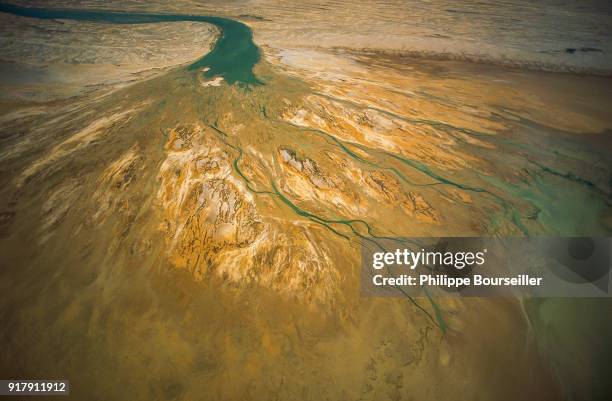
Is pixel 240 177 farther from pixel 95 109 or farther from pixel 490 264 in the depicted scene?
pixel 95 109

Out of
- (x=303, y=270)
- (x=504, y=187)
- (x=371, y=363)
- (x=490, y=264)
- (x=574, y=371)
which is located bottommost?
(x=371, y=363)

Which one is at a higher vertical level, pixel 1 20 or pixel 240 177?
pixel 1 20

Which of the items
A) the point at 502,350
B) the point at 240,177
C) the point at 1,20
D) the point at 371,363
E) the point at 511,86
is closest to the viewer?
the point at 371,363

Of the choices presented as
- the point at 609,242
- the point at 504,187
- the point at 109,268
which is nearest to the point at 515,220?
the point at 504,187

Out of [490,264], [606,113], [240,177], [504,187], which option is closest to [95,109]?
[240,177]

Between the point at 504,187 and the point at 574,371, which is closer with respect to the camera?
the point at 574,371

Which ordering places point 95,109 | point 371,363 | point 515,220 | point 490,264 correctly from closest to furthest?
point 371,363
point 490,264
point 515,220
point 95,109

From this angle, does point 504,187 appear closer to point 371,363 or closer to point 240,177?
point 371,363

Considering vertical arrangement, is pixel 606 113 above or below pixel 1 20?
below

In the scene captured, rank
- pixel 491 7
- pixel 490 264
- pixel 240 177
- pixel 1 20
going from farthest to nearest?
pixel 491 7 < pixel 1 20 < pixel 240 177 < pixel 490 264
